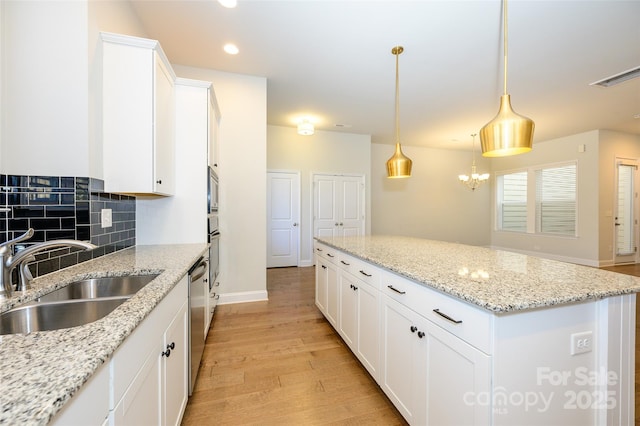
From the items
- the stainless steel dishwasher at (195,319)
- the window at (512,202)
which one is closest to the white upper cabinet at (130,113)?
the stainless steel dishwasher at (195,319)

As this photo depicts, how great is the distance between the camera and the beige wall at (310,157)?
5.53 meters

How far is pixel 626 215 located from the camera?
563 cm

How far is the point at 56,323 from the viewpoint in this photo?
3.57 ft

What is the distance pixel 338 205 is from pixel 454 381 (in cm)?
494

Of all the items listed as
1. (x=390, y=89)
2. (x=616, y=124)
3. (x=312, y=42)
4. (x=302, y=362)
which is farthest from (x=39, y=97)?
(x=616, y=124)

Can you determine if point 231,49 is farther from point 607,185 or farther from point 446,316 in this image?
point 607,185

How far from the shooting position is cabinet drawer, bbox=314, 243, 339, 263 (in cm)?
249

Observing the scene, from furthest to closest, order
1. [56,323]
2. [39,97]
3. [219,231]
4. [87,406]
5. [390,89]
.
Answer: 1. [390,89]
2. [219,231]
3. [39,97]
4. [56,323]
5. [87,406]

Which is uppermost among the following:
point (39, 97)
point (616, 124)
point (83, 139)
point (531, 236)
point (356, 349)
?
point (616, 124)

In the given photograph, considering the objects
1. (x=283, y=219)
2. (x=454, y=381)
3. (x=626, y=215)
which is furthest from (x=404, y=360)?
(x=626, y=215)

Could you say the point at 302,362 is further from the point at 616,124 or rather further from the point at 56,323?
the point at 616,124

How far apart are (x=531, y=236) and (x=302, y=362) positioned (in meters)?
7.01

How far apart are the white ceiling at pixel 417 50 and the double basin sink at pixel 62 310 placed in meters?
2.32

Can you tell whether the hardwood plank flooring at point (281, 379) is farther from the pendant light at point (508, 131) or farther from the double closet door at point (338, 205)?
the double closet door at point (338, 205)
